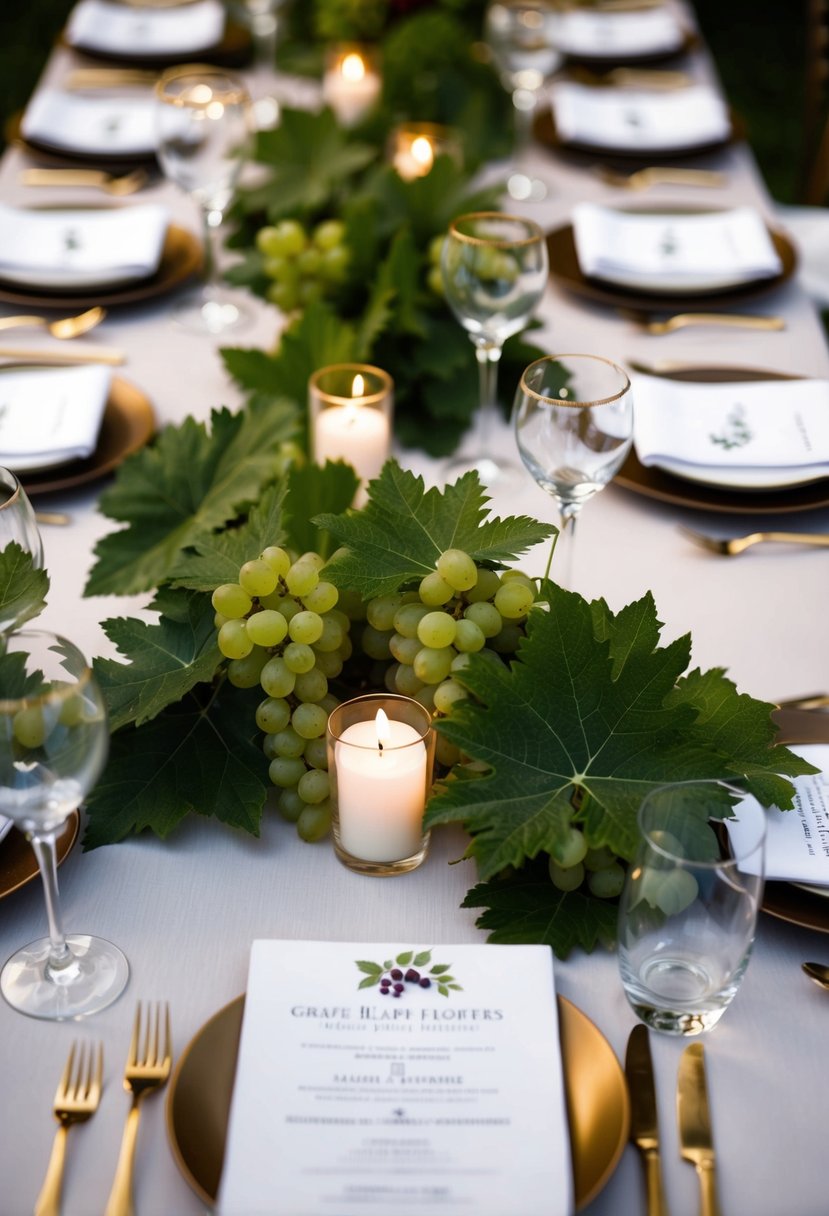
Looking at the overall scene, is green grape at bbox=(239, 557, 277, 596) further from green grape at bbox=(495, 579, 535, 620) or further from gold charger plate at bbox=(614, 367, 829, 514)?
gold charger plate at bbox=(614, 367, 829, 514)

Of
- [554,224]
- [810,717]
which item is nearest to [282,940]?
[810,717]

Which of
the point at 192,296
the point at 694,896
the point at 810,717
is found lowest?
the point at 192,296

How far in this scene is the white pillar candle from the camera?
0.87 meters

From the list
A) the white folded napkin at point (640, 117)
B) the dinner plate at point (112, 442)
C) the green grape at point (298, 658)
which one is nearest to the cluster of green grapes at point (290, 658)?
the green grape at point (298, 658)

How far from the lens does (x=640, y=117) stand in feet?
7.34

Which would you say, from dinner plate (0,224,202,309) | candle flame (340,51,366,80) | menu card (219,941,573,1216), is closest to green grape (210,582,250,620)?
menu card (219,941,573,1216)

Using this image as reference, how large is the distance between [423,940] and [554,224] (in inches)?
55.0

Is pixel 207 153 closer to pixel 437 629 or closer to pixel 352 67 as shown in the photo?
pixel 352 67

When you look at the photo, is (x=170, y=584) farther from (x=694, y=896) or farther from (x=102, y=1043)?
(x=694, y=896)

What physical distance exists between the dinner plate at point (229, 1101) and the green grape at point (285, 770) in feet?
0.60

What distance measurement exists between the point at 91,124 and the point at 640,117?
94 cm

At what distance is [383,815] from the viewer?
35.0 inches

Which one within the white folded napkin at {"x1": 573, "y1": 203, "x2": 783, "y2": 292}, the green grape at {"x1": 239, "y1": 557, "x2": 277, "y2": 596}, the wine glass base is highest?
the green grape at {"x1": 239, "y1": 557, "x2": 277, "y2": 596}

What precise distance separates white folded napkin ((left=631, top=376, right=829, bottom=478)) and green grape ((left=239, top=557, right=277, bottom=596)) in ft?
1.83
